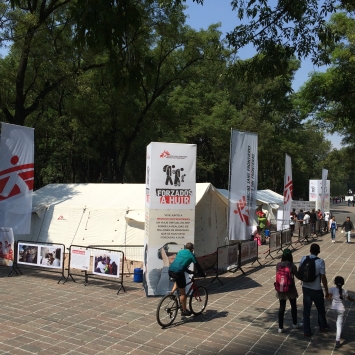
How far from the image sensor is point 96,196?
1588 cm

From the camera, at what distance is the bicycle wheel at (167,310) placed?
7612 mm

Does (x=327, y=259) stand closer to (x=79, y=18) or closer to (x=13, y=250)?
(x=13, y=250)

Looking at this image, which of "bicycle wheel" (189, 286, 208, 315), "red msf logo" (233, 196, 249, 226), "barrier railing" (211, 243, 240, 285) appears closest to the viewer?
"bicycle wheel" (189, 286, 208, 315)

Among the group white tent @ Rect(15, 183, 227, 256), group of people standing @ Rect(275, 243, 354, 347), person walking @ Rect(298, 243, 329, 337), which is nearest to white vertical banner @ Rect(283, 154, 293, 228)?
white tent @ Rect(15, 183, 227, 256)

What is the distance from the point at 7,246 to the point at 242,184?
7259 mm

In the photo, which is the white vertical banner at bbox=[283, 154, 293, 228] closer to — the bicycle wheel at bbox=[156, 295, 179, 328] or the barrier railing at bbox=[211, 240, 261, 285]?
the barrier railing at bbox=[211, 240, 261, 285]

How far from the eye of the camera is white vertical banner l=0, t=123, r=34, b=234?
40.6ft

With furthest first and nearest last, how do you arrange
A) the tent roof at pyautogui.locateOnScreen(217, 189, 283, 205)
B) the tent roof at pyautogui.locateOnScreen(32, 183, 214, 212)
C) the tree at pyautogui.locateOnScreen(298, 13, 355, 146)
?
the tent roof at pyautogui.locateOnScreen(217, 189, 283, 205) → the tree at pyautogui.locateOnScreen(298, 13, 355, 146) → the tent roof at pyautogui.locateOnScreen(32, 183, 214, 212)

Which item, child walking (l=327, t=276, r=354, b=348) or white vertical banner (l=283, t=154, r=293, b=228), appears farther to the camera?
white vertical banner (l=283, t=154, r=293, b=228)

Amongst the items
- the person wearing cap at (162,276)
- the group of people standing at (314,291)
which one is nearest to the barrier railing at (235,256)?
the person wearing cap at (162,276)

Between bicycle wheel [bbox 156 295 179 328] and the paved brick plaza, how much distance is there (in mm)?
152

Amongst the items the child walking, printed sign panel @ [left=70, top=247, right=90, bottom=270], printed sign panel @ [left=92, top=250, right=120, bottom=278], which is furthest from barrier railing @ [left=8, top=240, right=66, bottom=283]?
the child walking

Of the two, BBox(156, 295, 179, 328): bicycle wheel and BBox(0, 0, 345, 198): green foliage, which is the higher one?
BBox(0, 0, 345, 198): green foliage

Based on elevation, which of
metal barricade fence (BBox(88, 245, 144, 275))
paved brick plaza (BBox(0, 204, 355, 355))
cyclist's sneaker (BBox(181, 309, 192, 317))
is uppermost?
metal barricade fence (BBox(88, 245, 144, 275))
